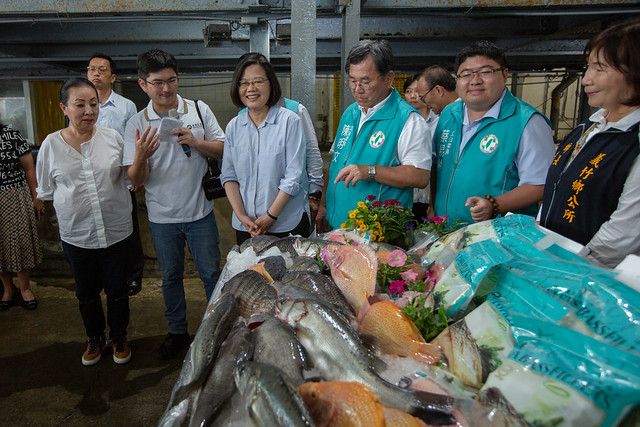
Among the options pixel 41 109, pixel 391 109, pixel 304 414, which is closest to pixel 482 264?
pixel 304 414

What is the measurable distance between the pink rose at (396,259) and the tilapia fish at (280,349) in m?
0.66

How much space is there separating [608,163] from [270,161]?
2.05 m

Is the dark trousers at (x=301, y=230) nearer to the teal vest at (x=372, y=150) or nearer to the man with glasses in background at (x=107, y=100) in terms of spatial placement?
the teal vest at (x=372, y=150)

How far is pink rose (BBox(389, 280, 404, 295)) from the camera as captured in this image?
169cm

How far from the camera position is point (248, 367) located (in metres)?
1.10

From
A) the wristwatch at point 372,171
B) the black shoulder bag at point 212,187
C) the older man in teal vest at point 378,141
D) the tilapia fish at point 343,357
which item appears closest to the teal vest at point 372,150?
the older man in teal vest at point 378,141

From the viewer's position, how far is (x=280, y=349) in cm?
128

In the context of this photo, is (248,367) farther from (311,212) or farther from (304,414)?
(311,212)

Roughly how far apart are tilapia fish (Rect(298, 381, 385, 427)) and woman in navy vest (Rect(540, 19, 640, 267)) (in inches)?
38.7

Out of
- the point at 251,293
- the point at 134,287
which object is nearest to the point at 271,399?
the point at 251,293

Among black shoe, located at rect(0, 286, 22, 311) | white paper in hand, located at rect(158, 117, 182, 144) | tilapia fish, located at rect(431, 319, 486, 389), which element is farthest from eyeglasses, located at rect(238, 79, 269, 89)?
black shoe, located at rect(0, 286, 22, 311)

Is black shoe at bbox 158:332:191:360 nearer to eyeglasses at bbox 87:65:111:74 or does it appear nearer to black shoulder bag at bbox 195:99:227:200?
black shoulder bag at bbox 195:99:227:200

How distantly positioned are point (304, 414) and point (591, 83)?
1792 mm

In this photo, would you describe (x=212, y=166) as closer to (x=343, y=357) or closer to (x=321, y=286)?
(x=321, y=286)
